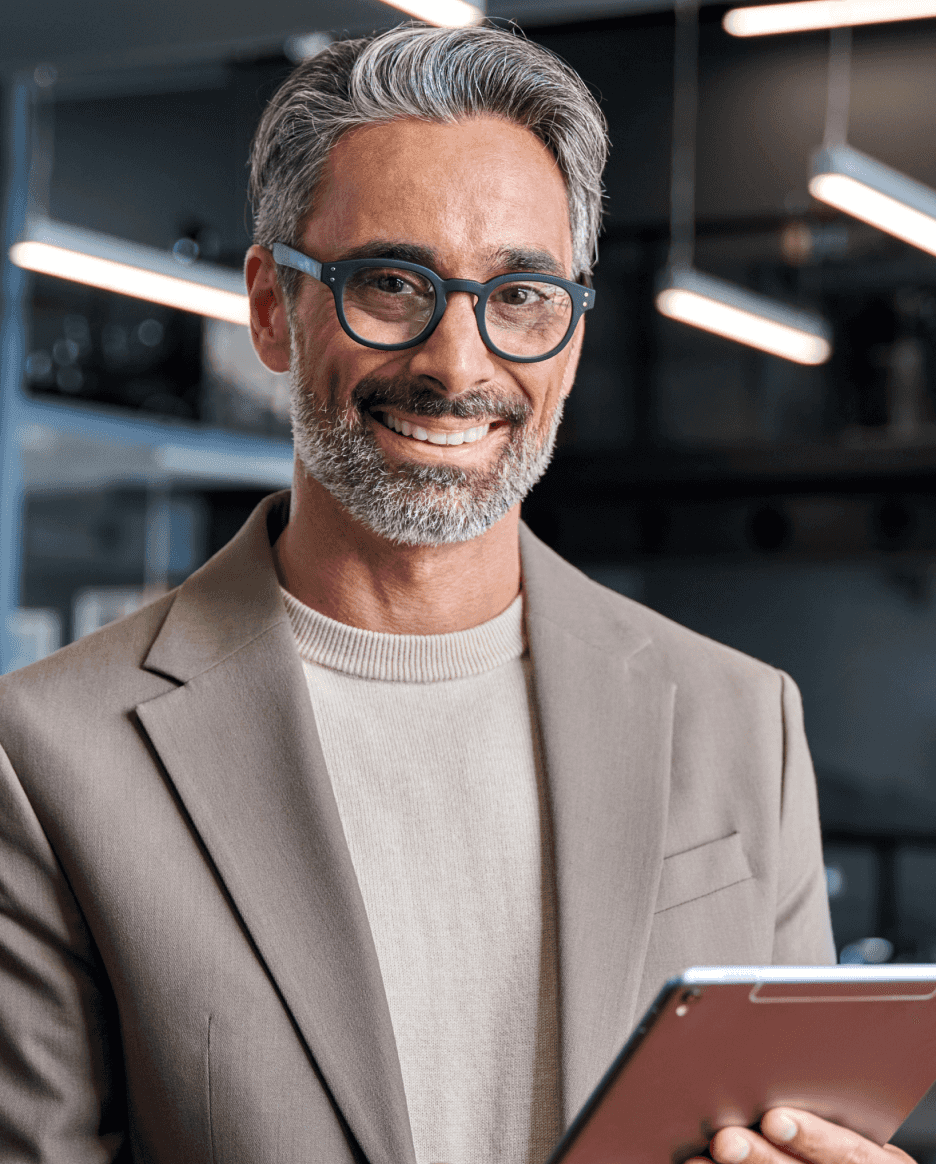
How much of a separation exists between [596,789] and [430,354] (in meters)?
0.47

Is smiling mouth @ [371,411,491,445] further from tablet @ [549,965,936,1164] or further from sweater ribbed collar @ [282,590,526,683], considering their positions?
tablet @ [549,965,936,1164]

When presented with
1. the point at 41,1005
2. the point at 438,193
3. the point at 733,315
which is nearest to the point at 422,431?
the point at 438,193

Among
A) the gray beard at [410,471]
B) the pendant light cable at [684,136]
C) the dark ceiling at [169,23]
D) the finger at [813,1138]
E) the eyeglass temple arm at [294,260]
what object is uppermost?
the pendant light cable at [684,136]

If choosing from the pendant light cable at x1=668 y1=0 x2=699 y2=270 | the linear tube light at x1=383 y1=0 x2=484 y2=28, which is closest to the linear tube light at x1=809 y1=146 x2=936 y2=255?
the linear tube light at x1=383 y1=0 x2=484 y2=28

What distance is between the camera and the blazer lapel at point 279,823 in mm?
1195

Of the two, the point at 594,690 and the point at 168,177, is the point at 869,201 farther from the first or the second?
the point at 168,177

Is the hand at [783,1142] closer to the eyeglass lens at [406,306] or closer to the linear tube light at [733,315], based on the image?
the eyeglass lens at [406,306]

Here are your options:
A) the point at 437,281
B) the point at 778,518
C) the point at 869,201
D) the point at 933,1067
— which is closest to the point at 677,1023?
the point at 933,1067

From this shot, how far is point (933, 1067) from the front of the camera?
114 centimetres

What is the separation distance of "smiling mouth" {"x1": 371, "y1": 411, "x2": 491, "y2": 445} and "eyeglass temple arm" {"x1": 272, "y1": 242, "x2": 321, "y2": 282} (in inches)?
6.0

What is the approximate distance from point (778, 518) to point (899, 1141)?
16.3ft

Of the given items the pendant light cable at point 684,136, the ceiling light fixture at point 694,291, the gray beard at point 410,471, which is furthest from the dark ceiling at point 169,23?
the pendant light cable at point 684,136

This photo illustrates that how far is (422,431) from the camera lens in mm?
1329

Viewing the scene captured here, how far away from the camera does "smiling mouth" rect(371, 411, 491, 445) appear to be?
52.2 inches
